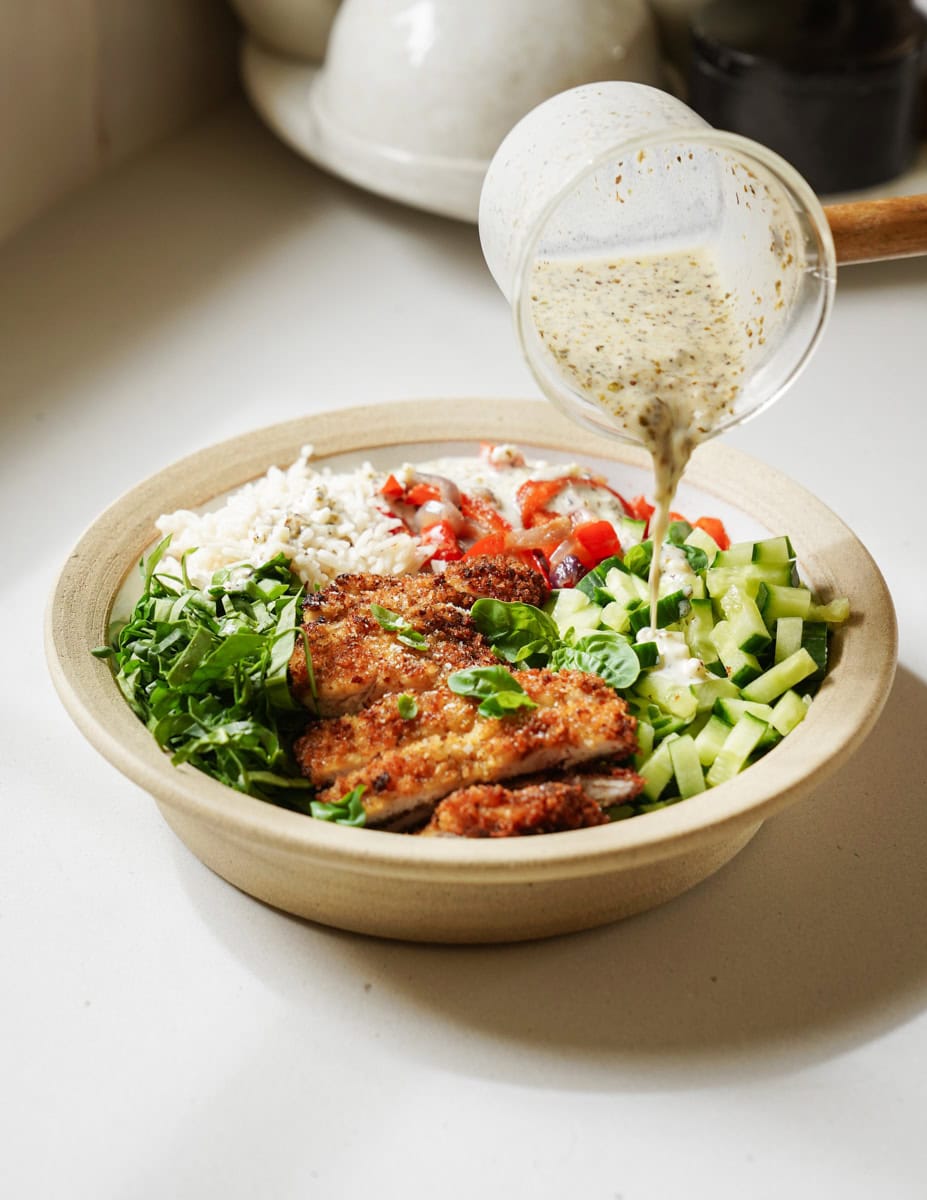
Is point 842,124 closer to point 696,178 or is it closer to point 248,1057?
point 696,178

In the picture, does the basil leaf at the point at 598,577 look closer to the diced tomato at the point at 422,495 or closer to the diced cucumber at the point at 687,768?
the diced tomato at the point at 422,495

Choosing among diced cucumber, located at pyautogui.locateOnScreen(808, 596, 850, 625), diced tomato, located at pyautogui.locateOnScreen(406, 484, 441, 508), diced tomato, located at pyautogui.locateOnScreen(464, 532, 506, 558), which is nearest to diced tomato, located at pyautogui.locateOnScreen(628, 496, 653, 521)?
diced tomato, located at pyautogui.locateOnScreen(464, 532, 506, 558)

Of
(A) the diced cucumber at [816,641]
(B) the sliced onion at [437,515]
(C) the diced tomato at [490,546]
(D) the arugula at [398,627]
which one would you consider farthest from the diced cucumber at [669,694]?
(B) the sliced onion at [437,515]

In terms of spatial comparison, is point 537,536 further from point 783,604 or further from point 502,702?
point 502,702

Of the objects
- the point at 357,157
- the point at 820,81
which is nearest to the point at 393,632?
the point at 357,157

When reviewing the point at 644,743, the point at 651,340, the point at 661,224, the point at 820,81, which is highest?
the point at 661,224
